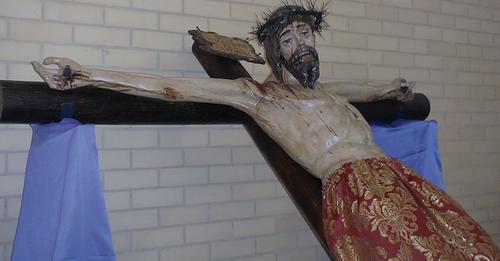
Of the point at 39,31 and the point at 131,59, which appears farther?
the point at 131,59

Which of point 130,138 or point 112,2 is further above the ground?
point 112,2

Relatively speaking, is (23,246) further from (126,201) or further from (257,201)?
(257,201)

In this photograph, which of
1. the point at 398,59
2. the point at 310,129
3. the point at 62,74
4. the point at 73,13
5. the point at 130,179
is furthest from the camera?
the point at 398,59

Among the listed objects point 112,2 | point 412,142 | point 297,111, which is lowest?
point 412,142

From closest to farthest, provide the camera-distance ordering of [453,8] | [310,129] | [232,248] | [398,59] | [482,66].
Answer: [310,129] < [232,248] < [398,59] < [453,8] < [482,66]

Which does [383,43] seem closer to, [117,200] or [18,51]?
[117,200]

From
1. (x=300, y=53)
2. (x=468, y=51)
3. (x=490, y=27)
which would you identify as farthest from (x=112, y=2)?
(x=490, y=27)

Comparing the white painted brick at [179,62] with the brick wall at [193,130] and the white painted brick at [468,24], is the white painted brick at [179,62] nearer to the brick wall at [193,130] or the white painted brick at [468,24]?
the brick wall at [193,130]

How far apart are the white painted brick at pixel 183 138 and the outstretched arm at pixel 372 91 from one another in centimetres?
66

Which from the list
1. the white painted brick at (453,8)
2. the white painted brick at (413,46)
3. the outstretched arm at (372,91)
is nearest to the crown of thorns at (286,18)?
the outstretched arm at (372,91)

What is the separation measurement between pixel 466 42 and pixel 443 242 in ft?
7.21

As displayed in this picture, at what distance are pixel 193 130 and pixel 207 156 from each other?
5.4 inches

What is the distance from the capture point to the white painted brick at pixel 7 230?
6.66 feet

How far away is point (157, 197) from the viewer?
2332 millimetres
